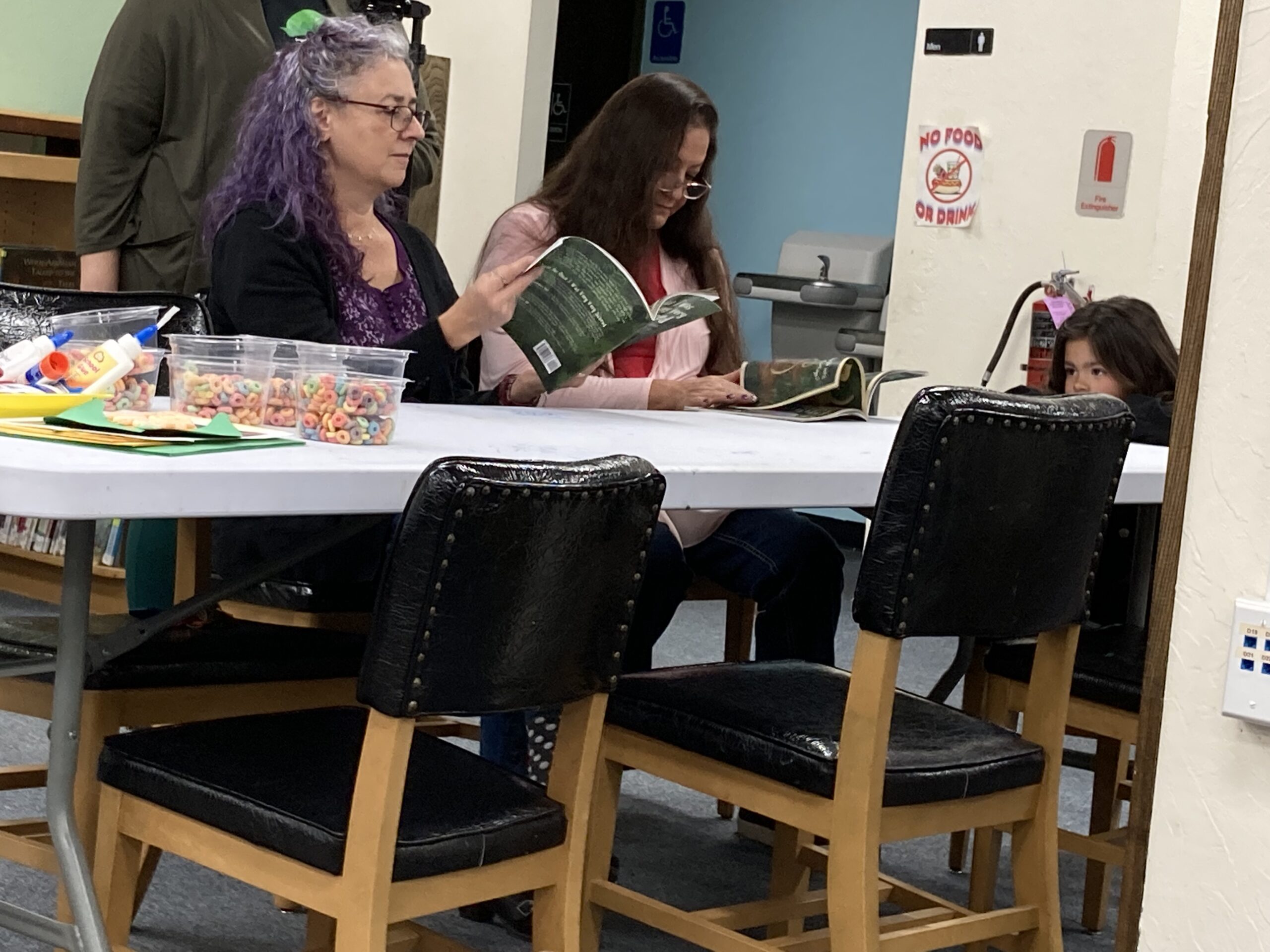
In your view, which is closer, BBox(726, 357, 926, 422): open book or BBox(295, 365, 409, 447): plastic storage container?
BBox(295, 365, 409, 447): plastic storage container

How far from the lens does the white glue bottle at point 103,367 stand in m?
1.73

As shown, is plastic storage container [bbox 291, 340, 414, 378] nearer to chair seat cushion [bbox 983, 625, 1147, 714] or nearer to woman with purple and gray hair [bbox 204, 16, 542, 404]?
woman with purple and gray hair [bbox 204, 16, 542, 404]

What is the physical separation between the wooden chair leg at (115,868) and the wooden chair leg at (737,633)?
4.88 ft

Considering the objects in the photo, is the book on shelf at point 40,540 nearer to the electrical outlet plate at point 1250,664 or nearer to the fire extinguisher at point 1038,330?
the fire extinguisher at point 1038,330

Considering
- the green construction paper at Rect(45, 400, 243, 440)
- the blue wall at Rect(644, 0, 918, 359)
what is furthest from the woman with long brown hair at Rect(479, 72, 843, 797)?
the blue wall at Rect(644, 0, 918, 359)

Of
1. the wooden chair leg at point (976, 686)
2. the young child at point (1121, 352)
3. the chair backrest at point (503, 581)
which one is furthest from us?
the young child at point (1121, 352)

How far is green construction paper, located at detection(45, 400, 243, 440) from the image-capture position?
151cm

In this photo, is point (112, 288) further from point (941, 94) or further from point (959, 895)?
point (941, 94)

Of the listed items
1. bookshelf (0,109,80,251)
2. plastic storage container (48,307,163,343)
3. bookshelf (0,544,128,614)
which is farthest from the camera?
bookshelf (0,109,80,251)

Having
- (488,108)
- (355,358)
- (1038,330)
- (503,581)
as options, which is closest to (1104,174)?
(1038,330)

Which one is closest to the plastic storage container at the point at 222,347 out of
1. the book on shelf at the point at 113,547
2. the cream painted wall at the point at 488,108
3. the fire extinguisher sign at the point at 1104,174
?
the book on shelf at the point at 113,547

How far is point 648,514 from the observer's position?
1.59m

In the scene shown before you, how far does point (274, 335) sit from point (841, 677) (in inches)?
→ 34.6

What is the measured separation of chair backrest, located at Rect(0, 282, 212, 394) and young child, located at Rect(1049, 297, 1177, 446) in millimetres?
1624
